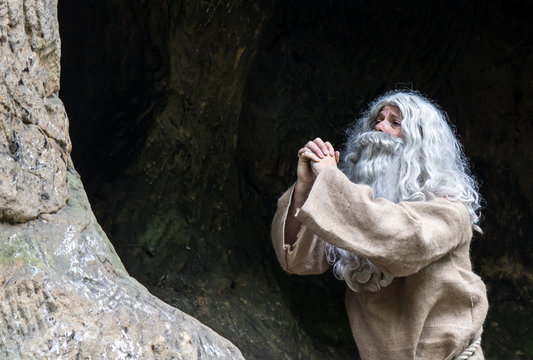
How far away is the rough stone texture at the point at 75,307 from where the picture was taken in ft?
4.97

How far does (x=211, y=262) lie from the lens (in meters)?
3.18

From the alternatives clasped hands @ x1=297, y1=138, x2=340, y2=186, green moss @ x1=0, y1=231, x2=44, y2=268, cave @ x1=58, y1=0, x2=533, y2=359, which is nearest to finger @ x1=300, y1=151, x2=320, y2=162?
clasped hands @ x1=297, y1=138, x2=340, y2=186

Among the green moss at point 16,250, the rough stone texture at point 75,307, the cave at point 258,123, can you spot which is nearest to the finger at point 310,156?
the rough stone texture at point 75,307

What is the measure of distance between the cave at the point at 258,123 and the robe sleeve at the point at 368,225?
110 cm

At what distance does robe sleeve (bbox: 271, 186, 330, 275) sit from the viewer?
2240mm

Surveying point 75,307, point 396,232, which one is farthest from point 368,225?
point 75,307

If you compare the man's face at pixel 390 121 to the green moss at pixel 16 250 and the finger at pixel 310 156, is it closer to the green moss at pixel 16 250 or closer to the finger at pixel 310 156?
the finger at pixel 310 156

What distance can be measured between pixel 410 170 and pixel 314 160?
11.5 inches

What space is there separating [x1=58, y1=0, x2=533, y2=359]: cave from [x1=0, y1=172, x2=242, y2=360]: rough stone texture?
1.30 metres

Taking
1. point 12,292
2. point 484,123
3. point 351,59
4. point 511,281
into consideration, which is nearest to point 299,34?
point 351,59

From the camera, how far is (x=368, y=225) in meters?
1.99

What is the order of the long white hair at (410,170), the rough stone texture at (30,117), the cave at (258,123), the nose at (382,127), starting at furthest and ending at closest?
1. the cave at (258,123)
2. the nose at (382,127)
3. the long white hair at (410,170)
4. the rough stone texture at (30,117)

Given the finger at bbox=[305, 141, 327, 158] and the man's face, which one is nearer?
the finger at bbox=[305, 141, 327, 158]

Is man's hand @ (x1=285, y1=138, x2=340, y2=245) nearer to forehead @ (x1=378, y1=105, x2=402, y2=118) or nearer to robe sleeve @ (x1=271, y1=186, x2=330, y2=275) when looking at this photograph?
robe sleeve @ (x1=271, y1=186, x2=330, y2=275)
